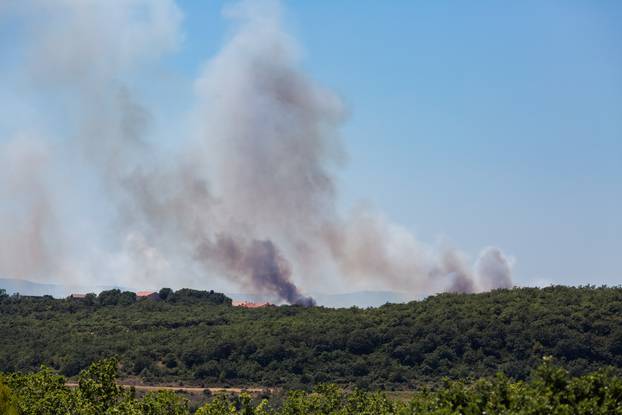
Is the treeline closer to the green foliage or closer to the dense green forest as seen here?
the green foliage

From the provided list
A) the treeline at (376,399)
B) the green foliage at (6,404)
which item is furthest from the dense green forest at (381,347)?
the green foliage at (6,404)

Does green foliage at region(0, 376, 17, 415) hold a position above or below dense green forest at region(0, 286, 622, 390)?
below

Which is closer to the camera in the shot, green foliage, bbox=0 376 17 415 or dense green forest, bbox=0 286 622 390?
green foliage, bbox=0 376 17 415

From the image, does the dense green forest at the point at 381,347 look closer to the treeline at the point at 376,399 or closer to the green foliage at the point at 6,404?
the treeline at the point at 376,399

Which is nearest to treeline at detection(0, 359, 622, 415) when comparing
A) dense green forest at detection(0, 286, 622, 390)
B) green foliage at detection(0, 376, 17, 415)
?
green foliage at detection(0, 376, 17, 415)

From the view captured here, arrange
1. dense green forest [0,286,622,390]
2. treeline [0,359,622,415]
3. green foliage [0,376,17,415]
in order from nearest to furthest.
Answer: treeline [0,359,622,415], green foliage [0,376,17,415], dense green forest [0,286,622,390]

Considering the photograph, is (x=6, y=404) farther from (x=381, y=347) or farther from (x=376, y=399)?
(x=381, y=347)

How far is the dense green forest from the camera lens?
15562 centimetres

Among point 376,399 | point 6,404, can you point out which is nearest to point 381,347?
point 376,399

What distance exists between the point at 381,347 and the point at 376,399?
255 feet

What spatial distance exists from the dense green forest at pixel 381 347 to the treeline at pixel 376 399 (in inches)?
2497

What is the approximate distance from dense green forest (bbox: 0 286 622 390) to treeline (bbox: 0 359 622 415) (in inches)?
2497

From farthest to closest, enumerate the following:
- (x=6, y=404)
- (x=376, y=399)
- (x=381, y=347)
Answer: (x=381, y=347) < (x=376, y=399) < (x=6, y=404)

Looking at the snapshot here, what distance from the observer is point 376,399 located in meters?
88.8
